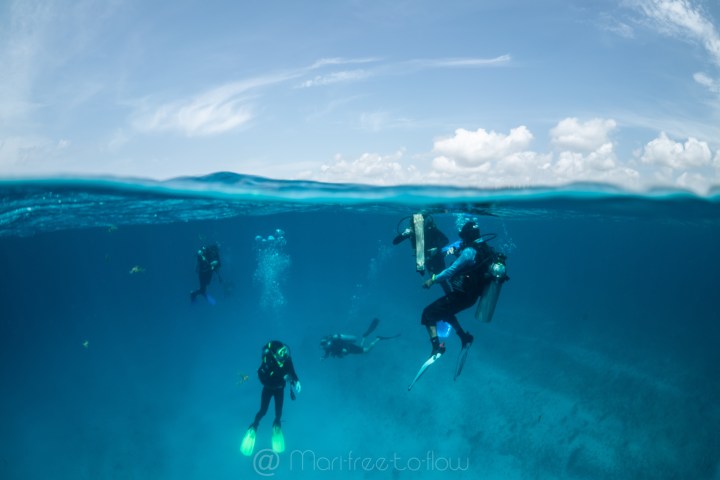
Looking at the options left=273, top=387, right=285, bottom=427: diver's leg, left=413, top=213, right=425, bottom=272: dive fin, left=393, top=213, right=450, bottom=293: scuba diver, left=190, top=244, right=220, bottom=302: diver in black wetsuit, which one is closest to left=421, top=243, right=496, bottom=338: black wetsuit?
left=393, top=213, right=450, bottom=293: scuba diver

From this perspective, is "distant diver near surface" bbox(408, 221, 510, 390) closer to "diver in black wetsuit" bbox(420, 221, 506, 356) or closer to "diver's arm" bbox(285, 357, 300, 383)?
"diver in black wetsuit" bbox(420, 221, 506, 356)

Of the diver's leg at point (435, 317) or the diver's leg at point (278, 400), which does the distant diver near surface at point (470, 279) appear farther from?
Result: the diver's leg at point (278, 400)

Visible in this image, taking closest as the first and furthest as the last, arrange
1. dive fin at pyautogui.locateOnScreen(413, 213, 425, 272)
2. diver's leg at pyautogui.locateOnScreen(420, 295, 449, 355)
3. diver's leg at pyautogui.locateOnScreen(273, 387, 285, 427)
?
diver's leg at pyautogui.locateOnScreen(420, 295, 449, 355) → dive fin at pyautogui.locateOnScreen(413, 213, 425, 272) → diver's leg at pyautogui.locateOnScreen(273, 387, 285, 427)

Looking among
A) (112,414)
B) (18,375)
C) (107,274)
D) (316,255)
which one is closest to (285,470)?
(112,414)

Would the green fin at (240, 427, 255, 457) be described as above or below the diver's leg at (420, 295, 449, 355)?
below

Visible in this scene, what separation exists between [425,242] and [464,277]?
261 cm

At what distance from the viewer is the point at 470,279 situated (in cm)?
671

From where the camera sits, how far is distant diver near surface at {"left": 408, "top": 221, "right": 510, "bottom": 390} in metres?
6.45

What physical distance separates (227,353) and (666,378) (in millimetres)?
42857

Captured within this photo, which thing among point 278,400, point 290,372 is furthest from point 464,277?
point 278,400

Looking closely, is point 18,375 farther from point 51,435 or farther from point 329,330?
point 329,330

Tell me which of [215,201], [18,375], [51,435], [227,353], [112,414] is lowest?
[18,375]

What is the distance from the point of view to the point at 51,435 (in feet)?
81.0

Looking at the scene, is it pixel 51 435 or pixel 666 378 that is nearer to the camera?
pixel 666 378
